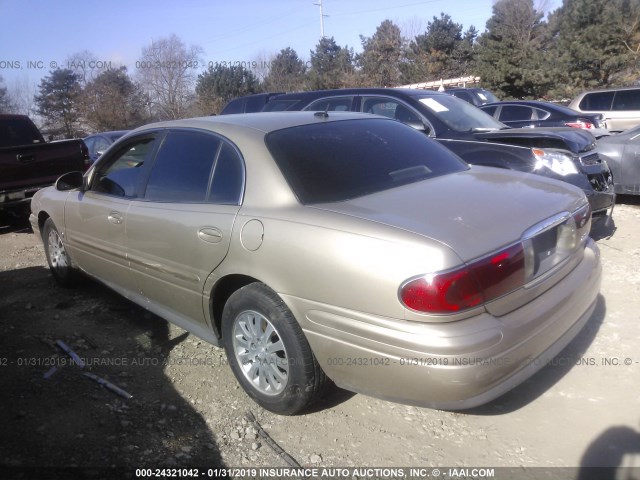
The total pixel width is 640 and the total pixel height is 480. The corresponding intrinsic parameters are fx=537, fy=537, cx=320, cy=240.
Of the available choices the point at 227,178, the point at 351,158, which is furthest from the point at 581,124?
the point at 227,178

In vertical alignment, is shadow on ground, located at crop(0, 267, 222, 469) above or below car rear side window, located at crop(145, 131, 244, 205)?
below

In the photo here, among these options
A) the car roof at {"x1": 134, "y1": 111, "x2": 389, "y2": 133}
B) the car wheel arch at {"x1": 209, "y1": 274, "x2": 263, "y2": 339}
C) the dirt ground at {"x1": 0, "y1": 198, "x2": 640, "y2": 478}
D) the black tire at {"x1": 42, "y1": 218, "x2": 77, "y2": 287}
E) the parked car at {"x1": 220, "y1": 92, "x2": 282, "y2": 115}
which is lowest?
the dirt ground at {"x1": 0, "y1": 198, "x2": 640, "y2": 478}

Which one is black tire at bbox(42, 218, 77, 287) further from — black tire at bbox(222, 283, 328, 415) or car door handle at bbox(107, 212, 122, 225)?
black tire at bbox(222, 283, 328, 415)

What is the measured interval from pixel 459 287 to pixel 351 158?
1218 millimetres

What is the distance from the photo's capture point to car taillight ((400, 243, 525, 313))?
89.6 inches

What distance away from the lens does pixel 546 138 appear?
5.62m

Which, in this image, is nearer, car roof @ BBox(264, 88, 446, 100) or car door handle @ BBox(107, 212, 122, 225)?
car door handle @ BBox(107, 212, 122, 225)

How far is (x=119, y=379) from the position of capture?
140 inches

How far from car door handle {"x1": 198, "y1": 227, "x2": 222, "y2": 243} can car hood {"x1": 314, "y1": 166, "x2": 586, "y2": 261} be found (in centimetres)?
65

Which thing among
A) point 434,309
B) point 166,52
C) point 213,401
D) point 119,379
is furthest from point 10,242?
point 166,52

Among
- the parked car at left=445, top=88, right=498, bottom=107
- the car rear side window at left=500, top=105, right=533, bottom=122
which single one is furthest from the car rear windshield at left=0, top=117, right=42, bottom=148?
the parked car at left=445, top=88, right=498, bottom=107

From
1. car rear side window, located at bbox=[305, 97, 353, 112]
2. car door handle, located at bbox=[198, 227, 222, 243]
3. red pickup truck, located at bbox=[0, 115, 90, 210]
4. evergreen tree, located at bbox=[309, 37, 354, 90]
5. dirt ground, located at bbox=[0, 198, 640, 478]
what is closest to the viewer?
dirt ground, located at bbox=[0, 198, 640, 478]

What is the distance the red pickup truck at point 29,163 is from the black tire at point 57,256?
9.52ft

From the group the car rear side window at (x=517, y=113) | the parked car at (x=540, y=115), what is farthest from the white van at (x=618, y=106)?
the car rear side window at (x=517, y=113)
